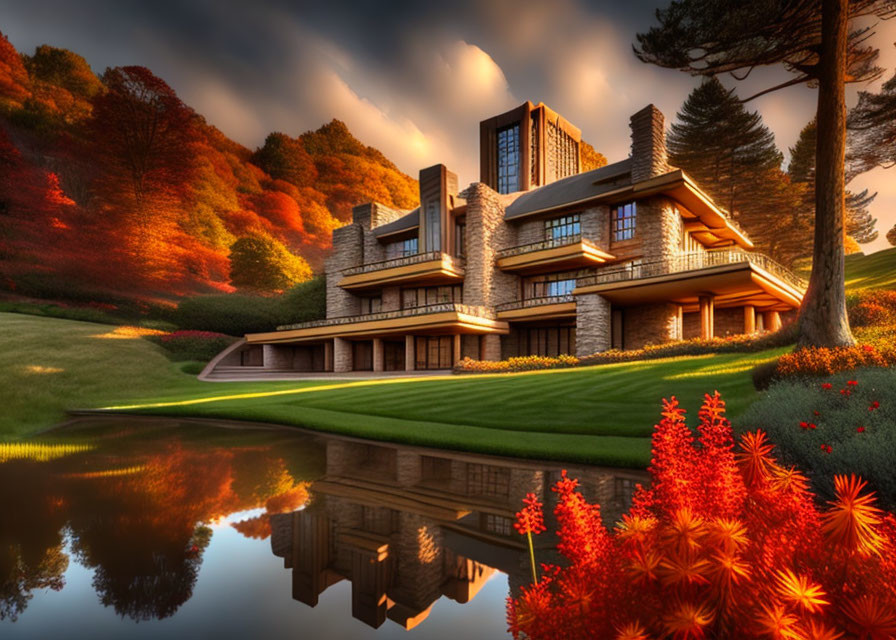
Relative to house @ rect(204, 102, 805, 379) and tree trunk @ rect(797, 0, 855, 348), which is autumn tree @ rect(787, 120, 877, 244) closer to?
house @ rect(204, 102, 805, 379)

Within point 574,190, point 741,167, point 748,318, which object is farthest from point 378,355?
point 741,167

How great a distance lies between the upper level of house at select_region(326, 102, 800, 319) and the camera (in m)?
28.0

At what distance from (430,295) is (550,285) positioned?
9790 millimetres

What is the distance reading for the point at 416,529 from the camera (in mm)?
6176

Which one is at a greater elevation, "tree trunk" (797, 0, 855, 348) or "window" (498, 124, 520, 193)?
"window" (498, 124, 520, 193)

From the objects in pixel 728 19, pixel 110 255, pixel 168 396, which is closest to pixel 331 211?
pixel 110 255

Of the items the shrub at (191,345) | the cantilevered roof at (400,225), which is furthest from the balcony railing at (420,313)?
the cantilevered roof at (400,225)

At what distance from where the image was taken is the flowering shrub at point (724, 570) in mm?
1776

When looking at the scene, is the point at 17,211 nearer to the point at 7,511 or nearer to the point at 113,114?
the point at 113,114

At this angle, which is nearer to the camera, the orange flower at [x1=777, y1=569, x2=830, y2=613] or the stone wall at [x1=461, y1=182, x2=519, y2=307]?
the orange flower at [x1=777, y1=569, x2=830, y2=613]

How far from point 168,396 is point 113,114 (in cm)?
3648

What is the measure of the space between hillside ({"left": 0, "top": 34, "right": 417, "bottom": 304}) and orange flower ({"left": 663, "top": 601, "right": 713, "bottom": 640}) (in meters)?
49.4

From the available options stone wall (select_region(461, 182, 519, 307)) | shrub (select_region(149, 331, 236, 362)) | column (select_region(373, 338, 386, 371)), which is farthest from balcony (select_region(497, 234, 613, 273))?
shrub (select_region(149, 331, 236, 362))

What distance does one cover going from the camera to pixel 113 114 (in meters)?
44.9
